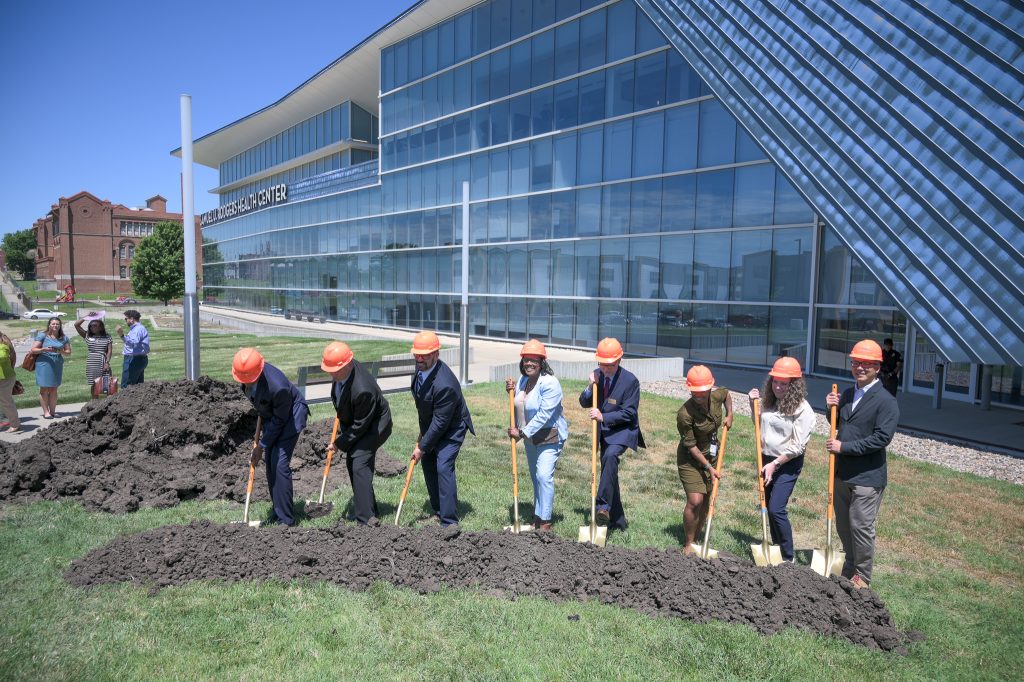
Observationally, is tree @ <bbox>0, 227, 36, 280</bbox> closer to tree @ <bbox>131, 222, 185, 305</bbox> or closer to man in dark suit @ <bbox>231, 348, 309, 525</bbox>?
tree @ <bbox>131, 222, 185, 305</bbox>

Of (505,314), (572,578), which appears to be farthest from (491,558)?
(505,314)

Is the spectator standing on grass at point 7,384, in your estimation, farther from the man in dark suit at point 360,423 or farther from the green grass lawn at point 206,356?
the man in dark suit at point 360,423

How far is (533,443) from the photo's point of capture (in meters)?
5.83

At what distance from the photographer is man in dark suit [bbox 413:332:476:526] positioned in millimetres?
5699

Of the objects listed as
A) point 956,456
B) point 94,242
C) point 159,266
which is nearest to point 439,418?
point 956,456

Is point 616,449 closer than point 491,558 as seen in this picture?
No

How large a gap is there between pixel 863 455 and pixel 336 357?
166 inches

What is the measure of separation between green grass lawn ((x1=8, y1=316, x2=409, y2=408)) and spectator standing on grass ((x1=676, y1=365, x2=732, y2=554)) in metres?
12.3

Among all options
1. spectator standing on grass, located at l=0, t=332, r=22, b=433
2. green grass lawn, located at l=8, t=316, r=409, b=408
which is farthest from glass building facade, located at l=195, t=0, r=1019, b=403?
spectator standing on grass, located at l=0, t=332, r=22, b=433

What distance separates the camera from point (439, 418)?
5.69 meters

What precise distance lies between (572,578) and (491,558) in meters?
0.67

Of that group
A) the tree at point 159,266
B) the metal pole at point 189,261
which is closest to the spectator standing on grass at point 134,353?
the metal pole at point 189,261

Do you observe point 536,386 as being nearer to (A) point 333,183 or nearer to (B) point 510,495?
(B) point 510,495

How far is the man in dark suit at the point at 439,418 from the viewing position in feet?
18.7
